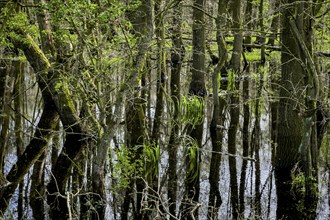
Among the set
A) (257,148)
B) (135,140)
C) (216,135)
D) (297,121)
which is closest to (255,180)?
(297,121)

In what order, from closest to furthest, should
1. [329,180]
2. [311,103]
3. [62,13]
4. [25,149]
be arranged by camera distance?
[62,13], [311,103], [329,180], [25,149]

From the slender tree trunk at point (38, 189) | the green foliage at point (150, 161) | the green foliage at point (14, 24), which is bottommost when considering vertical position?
the slender tree trunk at point (38, 189)

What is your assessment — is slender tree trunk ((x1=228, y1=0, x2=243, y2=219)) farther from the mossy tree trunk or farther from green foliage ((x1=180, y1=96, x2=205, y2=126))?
green foliage ((x1=180, y1=96, x2=205, y2=126))

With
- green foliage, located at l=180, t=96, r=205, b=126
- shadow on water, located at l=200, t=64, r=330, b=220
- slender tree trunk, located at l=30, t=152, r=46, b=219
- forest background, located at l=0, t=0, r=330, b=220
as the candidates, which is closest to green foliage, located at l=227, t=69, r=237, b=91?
shadow on water, located at l=200, t=64, r=330, b=220

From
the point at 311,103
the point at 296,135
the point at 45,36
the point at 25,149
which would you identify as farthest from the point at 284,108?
the point at 25,149

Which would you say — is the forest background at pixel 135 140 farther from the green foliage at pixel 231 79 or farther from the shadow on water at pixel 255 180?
the green foliage at pixel 231 79

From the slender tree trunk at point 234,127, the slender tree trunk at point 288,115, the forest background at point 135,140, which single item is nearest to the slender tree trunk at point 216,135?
the forest background at point 135,140

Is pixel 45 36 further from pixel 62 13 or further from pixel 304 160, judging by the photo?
pixel 304 160

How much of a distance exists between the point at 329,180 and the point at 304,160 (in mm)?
1141

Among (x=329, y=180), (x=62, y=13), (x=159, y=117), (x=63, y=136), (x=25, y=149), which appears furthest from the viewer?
(x=159, y=117)

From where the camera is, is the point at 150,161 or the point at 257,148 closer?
the point at 150,161

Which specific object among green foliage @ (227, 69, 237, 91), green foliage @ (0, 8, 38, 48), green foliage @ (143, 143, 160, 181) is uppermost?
green foliage @ (0, 8, 38, 48)

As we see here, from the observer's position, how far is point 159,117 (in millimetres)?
12023

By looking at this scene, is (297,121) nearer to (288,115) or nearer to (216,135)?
(288,115)
